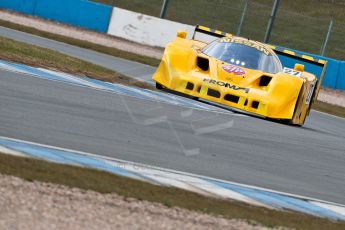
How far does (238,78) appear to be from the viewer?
12703mm

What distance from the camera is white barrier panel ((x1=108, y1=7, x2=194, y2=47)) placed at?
30.9 meters

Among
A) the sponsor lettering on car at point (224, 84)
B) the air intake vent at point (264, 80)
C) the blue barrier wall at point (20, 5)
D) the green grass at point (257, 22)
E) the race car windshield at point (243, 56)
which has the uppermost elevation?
the race car windshield at point (243, 56)

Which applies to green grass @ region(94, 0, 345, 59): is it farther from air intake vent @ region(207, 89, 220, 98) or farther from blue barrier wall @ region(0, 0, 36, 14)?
air intake vent @ region(207, 89, 220, 98)

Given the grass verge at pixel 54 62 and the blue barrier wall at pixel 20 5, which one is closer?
the grass verge at pixel 54 62

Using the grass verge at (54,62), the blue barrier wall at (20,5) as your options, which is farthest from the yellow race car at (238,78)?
the blue barrier wall at (20,5)

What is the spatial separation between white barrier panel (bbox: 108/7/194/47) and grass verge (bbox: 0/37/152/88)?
1092 cm

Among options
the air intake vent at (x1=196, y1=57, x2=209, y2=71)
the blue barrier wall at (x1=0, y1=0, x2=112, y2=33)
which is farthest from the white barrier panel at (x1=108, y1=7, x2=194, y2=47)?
the air intake vent at (x1=196, y1=57, x2=209, y2=71)

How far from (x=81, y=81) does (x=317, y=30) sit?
59.3 ft

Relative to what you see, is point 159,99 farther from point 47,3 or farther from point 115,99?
point 47,3

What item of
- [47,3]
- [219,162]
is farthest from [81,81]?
[47,3]

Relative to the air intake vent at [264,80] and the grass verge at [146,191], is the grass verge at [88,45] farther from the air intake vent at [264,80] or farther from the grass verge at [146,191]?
the grass verge at [146,191]

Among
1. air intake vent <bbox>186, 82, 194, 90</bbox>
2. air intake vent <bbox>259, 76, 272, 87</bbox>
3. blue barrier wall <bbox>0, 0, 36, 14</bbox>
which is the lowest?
blue barrier wall <bbox>0, 0, 36, 14</bbox>

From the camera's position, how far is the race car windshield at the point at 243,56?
1328 cm

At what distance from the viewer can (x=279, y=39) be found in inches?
1407
